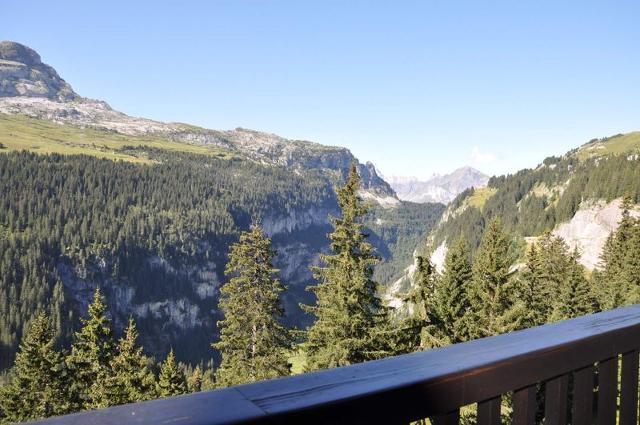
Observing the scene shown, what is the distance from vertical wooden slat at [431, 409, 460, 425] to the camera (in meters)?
1.72

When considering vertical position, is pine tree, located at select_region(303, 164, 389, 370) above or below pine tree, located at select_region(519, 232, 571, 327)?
above

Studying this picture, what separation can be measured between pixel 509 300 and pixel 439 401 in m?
33.0

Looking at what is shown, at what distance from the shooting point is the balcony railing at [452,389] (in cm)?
133

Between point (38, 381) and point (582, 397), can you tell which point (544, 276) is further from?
point (582, 397)

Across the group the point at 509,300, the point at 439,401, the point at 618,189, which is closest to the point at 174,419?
the point at 439,401

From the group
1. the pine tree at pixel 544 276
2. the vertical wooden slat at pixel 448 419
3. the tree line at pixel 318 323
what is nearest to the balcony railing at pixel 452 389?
the vertical wooden slat at pixel 448 419

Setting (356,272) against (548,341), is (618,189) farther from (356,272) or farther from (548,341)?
(548,341)

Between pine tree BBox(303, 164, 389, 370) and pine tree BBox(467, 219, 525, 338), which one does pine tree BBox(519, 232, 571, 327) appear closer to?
→ pine tree BBox(467, 219, 525, 338)

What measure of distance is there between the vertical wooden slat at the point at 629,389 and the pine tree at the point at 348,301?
19.5 metres

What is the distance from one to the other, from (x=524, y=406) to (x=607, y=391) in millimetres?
839

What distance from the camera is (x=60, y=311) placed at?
16238cm

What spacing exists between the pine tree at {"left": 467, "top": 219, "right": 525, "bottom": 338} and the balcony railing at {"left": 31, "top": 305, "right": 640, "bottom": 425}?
29.6 m

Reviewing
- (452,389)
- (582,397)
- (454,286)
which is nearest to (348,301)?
(454,286)

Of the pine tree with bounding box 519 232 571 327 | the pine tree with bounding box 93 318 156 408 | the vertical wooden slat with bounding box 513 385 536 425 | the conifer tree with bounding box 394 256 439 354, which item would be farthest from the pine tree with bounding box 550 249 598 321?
the vertical wooden slat with bounding box 513 385 536 425
